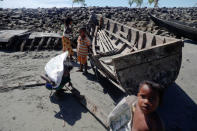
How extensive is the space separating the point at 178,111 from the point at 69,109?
7.94 feet

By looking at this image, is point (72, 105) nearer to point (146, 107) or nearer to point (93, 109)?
point (93, 109)

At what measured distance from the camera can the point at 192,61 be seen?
641 centimetres

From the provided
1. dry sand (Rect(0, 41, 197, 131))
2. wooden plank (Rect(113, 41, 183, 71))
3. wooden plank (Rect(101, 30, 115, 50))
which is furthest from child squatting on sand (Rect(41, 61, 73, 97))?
wooden plank (Rect(101, 30, 115, 50))

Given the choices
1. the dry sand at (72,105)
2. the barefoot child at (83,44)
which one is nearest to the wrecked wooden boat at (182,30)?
the dry sand at (72,105)

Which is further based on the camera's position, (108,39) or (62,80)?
(108,39)

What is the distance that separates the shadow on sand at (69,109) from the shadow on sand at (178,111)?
69.2 inches

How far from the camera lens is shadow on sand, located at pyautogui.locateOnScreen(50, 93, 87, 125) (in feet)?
10.7

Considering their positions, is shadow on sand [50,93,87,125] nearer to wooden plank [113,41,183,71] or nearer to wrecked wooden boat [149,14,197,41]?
wooden plank [113,41,183,71]

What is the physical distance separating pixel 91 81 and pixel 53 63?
1.64 m

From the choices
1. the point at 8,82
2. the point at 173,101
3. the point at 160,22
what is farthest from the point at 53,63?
the point at 160,22

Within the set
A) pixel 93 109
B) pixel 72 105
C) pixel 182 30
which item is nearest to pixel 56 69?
pixel 72 105

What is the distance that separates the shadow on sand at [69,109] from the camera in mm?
3271

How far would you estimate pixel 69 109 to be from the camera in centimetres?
354

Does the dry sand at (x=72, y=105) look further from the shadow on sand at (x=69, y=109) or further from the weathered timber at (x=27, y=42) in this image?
the weathered timber at (x=27, y=42)
